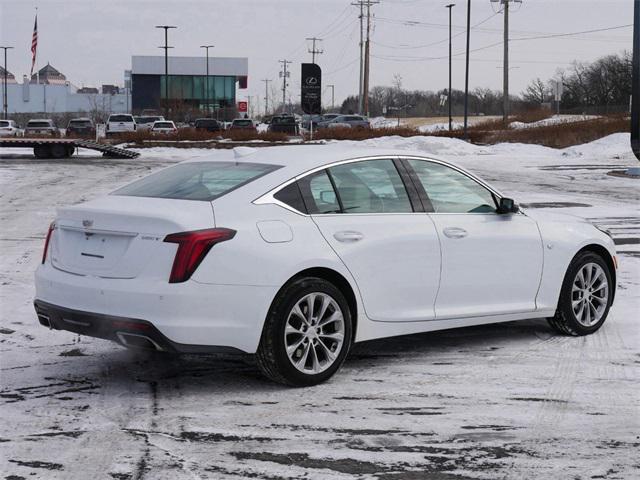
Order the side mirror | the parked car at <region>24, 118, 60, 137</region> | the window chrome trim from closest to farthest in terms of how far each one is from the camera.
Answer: the window chrome trim
the side mirror
the parked car at <region>24, 118, 60, 137</region>

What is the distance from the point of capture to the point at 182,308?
5781mm

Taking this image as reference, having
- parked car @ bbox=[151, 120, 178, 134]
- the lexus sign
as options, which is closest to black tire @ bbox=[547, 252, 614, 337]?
the lexus sign

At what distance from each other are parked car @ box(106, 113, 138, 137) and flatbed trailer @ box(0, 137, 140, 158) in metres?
20.0

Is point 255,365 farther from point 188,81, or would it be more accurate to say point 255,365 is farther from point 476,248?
point 188,81

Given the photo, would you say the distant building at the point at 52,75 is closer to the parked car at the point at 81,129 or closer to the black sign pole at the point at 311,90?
the parked car at the point at 81,129

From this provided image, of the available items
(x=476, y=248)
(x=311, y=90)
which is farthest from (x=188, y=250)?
(x=311, y=90)

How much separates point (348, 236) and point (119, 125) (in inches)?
2144

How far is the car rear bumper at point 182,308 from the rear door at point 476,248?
1.60 m

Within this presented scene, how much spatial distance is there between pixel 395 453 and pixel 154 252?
186 cm

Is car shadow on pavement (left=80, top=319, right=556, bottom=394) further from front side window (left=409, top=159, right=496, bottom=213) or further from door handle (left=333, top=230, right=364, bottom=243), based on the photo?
front side window (left=409, top=159, right=496, bottom=213)

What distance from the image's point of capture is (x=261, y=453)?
16.4 feet

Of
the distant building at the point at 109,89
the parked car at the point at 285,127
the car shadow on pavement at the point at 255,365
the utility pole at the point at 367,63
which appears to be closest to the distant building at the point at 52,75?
the distant building at the point at 109,89

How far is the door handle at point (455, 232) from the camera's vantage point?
7031 mm

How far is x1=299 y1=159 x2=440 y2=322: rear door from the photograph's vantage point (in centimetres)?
651
